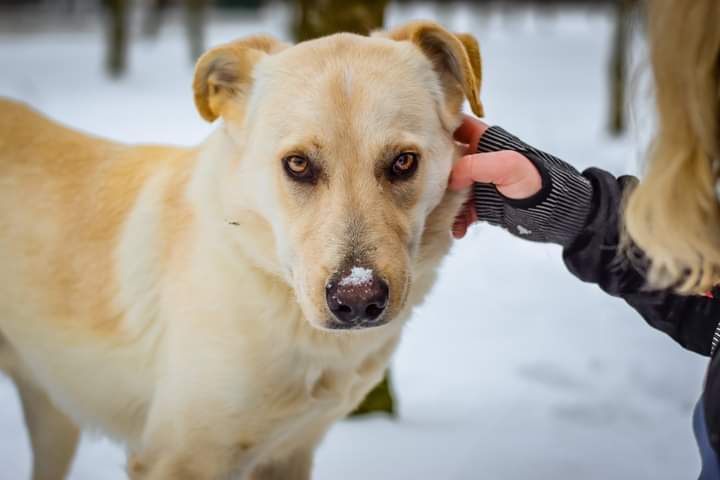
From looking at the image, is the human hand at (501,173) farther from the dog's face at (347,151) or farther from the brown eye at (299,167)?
the brown eye at (299,167)

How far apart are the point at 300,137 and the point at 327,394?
29.7 inches

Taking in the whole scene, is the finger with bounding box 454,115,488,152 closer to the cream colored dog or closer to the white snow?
the cream colored dog

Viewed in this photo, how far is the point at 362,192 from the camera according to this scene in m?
1.84

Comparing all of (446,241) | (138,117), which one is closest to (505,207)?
(446,241)

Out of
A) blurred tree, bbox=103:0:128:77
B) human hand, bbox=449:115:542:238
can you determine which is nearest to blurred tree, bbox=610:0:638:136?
human hand, bbox=449:115:542:238

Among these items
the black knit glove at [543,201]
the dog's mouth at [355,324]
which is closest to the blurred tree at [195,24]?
the black knit glove at [543,201]

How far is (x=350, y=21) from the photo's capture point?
10.9 ft

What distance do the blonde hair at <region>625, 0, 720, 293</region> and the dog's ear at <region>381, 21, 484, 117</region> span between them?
0.67 m

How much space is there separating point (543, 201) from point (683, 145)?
24.0 inches

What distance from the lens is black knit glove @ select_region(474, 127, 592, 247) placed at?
1986mm

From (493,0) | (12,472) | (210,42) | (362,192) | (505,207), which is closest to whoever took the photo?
(362,192)

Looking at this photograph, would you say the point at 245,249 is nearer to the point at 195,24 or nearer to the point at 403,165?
the point at 403,165

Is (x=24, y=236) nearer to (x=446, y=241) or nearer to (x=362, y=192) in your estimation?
(x=362, y=192)

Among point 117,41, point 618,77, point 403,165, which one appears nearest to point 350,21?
point 403,165
